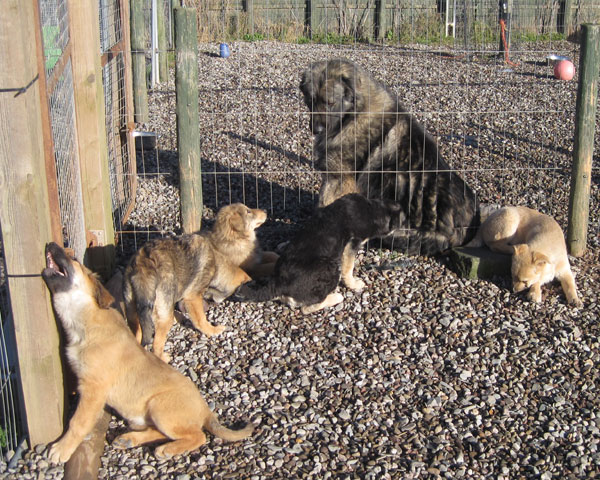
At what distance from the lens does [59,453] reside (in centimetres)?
390

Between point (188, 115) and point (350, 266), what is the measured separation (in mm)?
1955

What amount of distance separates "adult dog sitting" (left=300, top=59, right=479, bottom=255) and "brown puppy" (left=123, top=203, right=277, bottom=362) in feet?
4.16

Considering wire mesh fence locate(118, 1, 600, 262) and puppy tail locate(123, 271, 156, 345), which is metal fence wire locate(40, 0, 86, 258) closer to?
puppy tail locate(123, 271, 156, 345)

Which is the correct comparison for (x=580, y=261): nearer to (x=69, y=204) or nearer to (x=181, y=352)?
(x=181, y=352)

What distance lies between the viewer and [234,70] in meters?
13.6

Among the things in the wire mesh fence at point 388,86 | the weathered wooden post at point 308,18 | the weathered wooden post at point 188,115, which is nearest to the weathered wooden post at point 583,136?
the wire mesh fence at point 388,86

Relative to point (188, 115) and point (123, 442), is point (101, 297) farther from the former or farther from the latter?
point (188, 115)

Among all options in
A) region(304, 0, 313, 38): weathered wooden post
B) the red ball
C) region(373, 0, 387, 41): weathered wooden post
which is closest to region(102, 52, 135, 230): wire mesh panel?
the red ball

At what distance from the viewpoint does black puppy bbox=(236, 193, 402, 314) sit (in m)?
5.68

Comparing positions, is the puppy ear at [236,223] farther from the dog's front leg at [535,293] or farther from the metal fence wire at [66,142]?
the dog's front leg at [535,293]

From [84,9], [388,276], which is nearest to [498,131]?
[388,276]

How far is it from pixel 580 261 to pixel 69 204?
463 centimetres

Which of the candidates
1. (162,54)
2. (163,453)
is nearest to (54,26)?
(163,453)

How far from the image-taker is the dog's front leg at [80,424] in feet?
12.8
